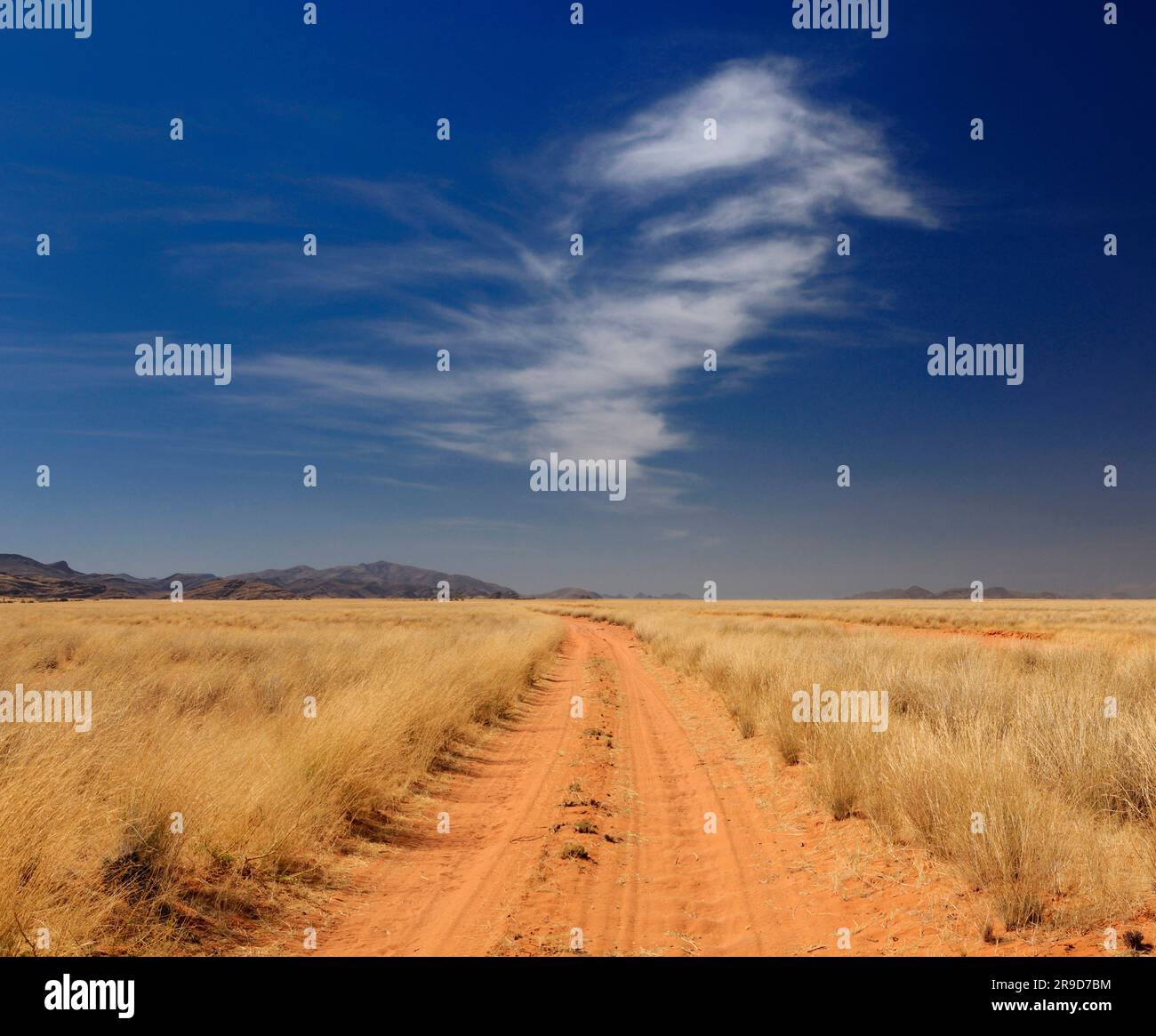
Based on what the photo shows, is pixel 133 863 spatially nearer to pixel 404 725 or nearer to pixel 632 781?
pixel 404 725

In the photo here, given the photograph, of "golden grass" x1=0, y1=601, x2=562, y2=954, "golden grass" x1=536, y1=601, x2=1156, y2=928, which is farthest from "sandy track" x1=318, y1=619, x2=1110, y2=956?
"golden grass" x1=0, y1=601, x2=562, y2=954

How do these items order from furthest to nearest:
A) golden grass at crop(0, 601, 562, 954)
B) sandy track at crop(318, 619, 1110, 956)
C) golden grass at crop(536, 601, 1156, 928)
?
sandy track at crop(318, 619, 1110, 956), golden grass at crop(536, 601, 1156, 928), golden grass at crop(0, 601, 562, 954)

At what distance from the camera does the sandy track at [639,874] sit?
452 centimetres

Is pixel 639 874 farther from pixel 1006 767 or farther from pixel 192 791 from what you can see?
pixel 192 791

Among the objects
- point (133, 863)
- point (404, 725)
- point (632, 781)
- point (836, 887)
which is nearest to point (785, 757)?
point (632, 781)

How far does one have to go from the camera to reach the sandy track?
4516 mm

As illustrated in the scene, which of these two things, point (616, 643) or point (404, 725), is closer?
point (404, 725)

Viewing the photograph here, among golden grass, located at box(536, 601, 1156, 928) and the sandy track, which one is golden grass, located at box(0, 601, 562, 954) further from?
golden grass, located at box(536, 601, 1156, 928)

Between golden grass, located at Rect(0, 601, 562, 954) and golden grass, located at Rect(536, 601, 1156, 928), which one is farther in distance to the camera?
golden grass, located at Rect(536, 601, 1156, 928)

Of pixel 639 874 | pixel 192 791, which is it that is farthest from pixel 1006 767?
pixel 192 791

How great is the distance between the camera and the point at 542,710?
14.0 m

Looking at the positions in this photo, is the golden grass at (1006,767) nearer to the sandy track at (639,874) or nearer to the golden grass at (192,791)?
the sandy track at (639,874)
